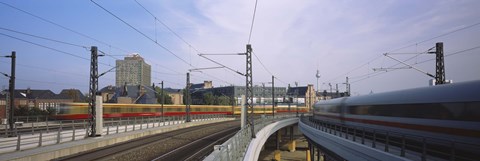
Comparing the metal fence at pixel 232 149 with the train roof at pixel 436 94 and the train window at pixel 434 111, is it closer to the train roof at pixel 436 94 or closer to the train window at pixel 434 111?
the train window at pixel 434 111

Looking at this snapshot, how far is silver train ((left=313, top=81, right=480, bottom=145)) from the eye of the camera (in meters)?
14.0

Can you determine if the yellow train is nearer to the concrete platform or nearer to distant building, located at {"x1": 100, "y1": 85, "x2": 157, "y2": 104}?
distant building, located at {"x1": 100, "y1": 85, "x2": 157, "y2": 104}

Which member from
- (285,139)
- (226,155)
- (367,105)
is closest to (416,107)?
(367,105)

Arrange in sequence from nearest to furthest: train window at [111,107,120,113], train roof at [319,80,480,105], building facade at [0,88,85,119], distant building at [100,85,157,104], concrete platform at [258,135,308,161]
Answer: train roof at [319,80,480,105]
concrete platform at [258,135,308,161]
train window at [111,107,120,113]
distant building at [100,85,157,104]
building facade at [0,88,85,119]

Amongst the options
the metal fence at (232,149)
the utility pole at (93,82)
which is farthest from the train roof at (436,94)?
the utility pole at (93,82)

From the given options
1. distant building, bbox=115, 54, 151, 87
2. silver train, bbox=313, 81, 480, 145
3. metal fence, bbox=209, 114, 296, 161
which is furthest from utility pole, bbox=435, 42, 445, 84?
distant building, bbox=115, 54, 151, 87

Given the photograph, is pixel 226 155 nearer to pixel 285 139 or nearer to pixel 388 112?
pixel 388 112

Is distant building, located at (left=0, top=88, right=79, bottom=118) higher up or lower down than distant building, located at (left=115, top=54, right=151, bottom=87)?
lower down

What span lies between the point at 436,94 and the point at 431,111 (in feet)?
2.51

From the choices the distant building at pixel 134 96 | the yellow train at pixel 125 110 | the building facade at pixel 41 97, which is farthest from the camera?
the building facade at pixel 41 97

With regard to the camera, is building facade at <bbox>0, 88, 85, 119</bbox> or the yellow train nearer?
the yellow train

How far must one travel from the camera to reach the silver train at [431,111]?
1403 cm

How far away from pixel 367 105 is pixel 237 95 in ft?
441

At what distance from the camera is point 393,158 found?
1459cm
